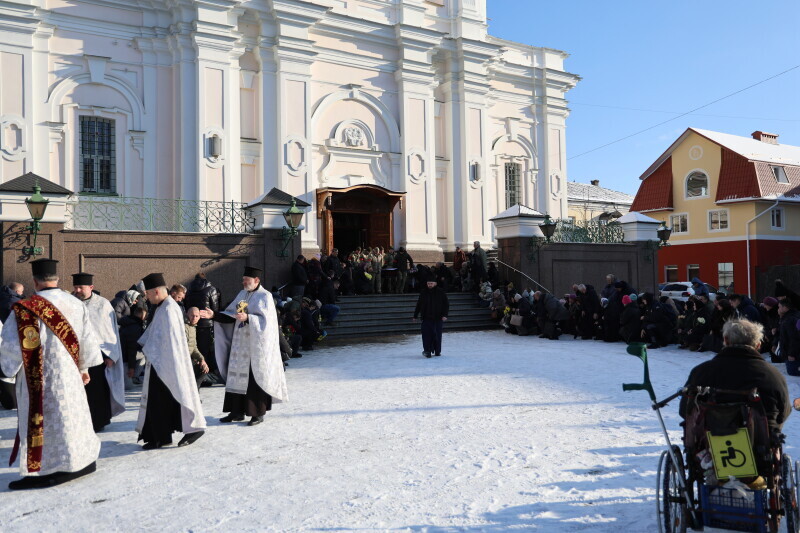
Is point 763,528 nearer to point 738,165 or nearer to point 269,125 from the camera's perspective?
point 269,125

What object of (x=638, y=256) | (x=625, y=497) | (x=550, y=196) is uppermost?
(x=550, y=196)

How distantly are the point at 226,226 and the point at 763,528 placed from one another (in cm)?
1507

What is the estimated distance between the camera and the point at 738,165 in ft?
118

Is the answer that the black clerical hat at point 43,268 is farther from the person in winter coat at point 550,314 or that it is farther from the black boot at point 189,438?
the person in winter coat at point 550,314

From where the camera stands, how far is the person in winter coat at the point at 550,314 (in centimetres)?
1611

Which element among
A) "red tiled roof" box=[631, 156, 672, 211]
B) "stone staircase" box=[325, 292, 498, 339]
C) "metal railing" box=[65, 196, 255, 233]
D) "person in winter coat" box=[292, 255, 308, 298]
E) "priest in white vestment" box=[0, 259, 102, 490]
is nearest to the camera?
"priest in white vestment" box=[0, 259, 102, 490]

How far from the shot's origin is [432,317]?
13000 mm

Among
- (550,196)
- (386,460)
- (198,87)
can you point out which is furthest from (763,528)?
(550,196)

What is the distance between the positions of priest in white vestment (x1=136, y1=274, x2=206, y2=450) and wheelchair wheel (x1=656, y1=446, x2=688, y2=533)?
4.36 meters

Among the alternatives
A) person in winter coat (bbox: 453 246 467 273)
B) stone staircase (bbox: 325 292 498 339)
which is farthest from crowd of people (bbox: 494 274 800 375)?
person in winter coat (bbox: 453 246 467 273)

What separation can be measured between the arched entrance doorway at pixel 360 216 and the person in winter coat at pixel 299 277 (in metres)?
5.83

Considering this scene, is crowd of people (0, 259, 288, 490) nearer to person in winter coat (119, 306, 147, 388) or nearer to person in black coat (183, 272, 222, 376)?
person in winter coat (119, 306, 147, 388)

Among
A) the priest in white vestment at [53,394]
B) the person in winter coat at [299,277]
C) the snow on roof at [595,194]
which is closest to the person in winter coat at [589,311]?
the person in winter coat at [299,277]

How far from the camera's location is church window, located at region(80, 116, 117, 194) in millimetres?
19297
